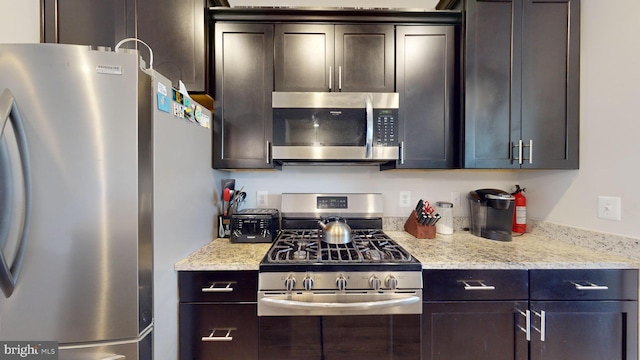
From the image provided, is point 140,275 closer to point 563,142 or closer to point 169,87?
point 169,87

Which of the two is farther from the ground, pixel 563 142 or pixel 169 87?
pixel 169 87

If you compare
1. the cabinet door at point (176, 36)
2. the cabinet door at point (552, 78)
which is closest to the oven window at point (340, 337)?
the cabinet door at point (552, 78)

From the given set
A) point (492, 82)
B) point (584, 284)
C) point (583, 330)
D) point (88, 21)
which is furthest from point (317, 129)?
point (583, 330)

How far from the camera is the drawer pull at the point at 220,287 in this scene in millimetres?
1099

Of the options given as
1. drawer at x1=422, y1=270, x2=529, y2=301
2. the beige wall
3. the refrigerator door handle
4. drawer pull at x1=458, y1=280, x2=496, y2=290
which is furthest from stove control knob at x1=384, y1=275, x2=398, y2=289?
the beige wall

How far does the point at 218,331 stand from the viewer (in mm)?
1104

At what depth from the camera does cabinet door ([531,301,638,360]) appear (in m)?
1.11

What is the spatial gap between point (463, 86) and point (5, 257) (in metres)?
2.21

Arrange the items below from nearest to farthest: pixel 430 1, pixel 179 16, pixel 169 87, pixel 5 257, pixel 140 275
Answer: pixel 5 257 → pixel 140 275 → pixel 169 87 → pixel 179 16 → pixel 430 1

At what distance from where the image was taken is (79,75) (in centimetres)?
83

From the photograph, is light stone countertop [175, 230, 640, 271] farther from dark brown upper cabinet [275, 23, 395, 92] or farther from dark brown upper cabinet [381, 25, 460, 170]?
dark brown upper cabinet [275, 23, 395, 92]

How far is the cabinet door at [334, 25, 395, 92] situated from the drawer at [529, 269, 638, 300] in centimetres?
129

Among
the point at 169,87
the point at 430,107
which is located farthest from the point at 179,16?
the point at 430,107

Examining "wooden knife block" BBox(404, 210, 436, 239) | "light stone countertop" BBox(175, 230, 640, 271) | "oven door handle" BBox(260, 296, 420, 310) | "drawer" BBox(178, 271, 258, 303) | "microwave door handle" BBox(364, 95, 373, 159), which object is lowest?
"oven door handle" BBox(260, 296, 420, 310)
